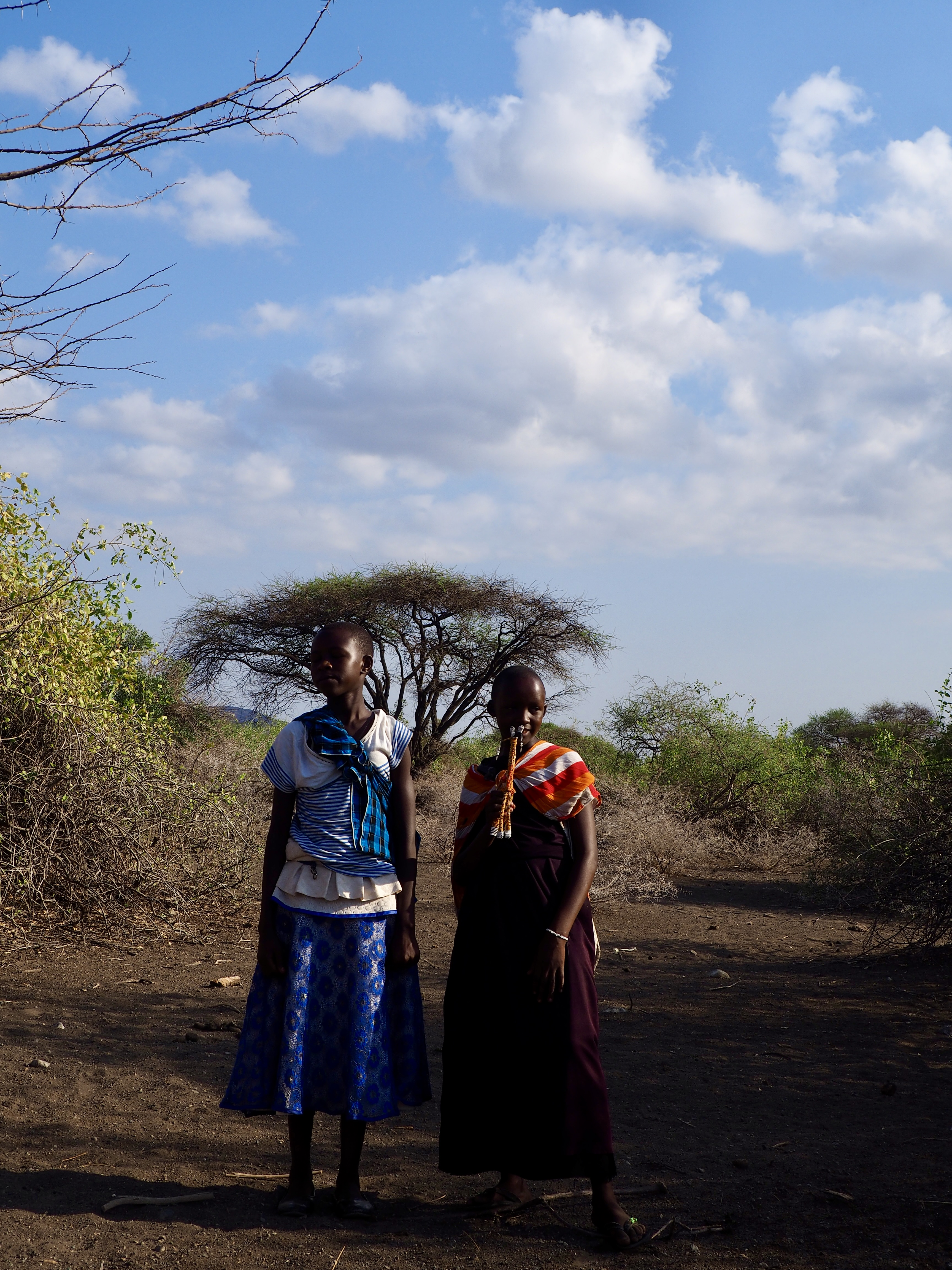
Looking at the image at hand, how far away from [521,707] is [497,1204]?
4.56 ft

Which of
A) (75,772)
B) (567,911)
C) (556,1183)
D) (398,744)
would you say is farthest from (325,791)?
(75,772)

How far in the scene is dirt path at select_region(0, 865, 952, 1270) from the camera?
8.70 ft

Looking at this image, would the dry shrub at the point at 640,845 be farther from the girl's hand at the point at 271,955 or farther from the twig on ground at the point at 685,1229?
the girl's hand at the point at 271,955

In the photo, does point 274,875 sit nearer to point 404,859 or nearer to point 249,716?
point 404,859

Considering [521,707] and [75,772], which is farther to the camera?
[75,772]

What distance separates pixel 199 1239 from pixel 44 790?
448 centimetres

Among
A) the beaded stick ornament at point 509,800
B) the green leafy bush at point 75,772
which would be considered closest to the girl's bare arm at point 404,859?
the beaded stick ornament at point 509,800

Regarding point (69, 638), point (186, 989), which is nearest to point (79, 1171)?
point (186, 989)

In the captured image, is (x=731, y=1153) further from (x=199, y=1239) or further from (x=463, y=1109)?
(x=199, y=1239)

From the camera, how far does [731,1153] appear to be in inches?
136

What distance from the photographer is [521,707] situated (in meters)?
2.86

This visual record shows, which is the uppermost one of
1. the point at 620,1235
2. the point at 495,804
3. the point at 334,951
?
the point at 495,804

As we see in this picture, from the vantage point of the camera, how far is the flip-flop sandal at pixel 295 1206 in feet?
9.09

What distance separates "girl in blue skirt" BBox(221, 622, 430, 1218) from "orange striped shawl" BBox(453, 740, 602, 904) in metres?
0.19
